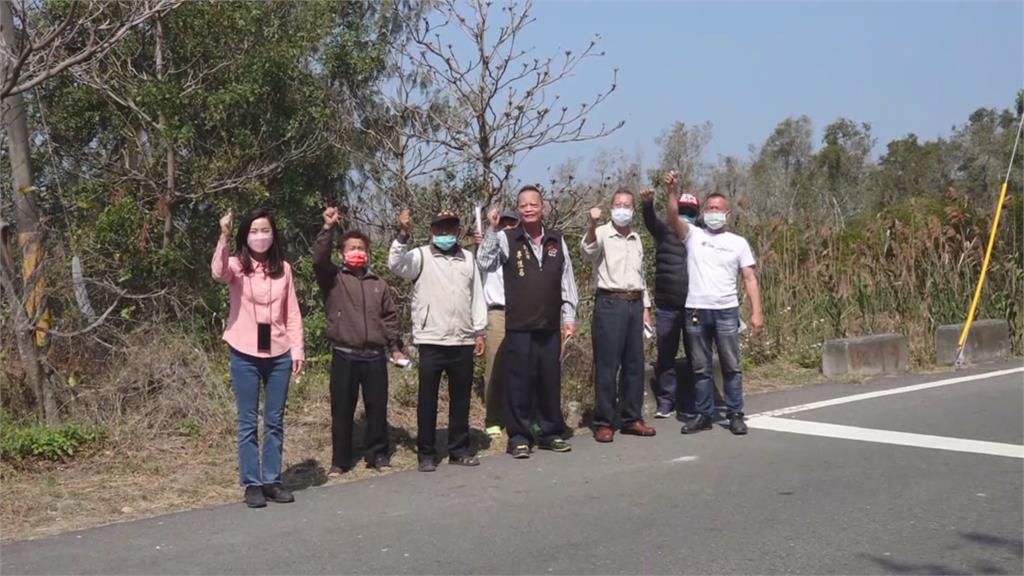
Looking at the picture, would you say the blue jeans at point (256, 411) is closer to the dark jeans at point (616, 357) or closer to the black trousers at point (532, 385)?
the black trousers at point (532, 385)

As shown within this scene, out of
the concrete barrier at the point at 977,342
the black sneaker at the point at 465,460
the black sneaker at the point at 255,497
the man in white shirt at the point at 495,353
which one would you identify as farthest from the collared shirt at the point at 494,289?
the concrete barrier at the point at 977,342

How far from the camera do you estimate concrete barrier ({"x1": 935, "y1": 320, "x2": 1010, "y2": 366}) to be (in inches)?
500

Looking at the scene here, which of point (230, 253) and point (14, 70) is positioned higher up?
point (14, 70)

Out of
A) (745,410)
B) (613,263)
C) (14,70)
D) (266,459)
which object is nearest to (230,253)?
(266,459)

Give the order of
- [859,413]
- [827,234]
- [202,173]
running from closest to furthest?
[859,413] → [202,173] → [827,234]

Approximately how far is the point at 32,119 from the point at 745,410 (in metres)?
7.30

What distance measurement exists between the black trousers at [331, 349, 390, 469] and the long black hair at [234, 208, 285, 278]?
908mm

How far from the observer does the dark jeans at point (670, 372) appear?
937cm

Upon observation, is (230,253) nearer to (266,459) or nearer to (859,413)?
(266,459)

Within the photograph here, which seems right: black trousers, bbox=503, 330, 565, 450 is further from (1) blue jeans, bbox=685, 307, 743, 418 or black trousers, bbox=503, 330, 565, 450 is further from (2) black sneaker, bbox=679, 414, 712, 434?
(1) blue jeans, bbox=685, 307, 743, 418

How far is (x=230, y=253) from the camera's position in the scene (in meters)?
6.89

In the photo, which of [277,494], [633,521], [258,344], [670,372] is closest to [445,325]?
[258,344]

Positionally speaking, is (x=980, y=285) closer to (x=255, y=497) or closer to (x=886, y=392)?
(x=886, y=392)

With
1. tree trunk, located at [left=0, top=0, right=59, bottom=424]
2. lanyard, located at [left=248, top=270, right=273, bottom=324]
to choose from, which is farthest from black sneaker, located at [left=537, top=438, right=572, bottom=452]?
tree trunk, located at [left=0, top=0, right=59, bottom=424]
